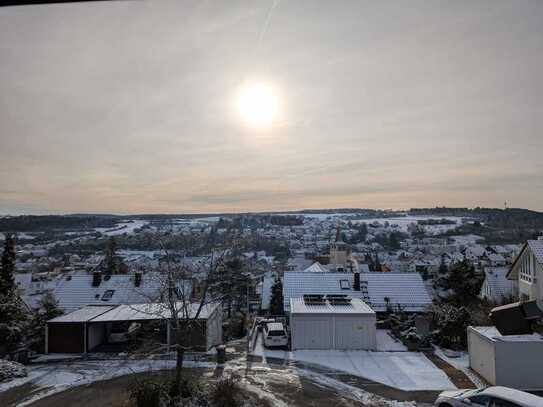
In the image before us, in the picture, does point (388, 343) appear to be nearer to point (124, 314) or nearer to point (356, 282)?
point (356, 282)

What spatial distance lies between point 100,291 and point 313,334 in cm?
1127

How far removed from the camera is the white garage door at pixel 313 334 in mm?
15586

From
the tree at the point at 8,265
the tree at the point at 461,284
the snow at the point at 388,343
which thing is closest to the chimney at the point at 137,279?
the tree at the point at 8,265

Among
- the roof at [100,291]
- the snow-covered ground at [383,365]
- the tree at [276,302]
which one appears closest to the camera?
the snow-covered ground at [383,365]

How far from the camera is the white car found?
7.91 meters

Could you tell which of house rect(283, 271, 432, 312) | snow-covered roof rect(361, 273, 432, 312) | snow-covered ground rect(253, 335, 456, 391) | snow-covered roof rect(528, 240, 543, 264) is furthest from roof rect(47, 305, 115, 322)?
snow-covered roof rect(528, 240, 543, 264)

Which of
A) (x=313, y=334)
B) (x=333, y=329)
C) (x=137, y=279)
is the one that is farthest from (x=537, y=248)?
(x=137, y=279)

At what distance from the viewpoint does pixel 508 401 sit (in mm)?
8000

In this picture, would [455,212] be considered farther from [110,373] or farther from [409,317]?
[110,373]

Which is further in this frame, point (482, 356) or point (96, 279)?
point (96, 279)

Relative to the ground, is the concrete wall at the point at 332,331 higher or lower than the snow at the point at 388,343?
higher

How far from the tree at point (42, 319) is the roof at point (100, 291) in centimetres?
100

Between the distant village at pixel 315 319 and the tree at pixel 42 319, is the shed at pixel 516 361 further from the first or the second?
the tree at pixel 42 319

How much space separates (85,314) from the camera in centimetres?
1658
